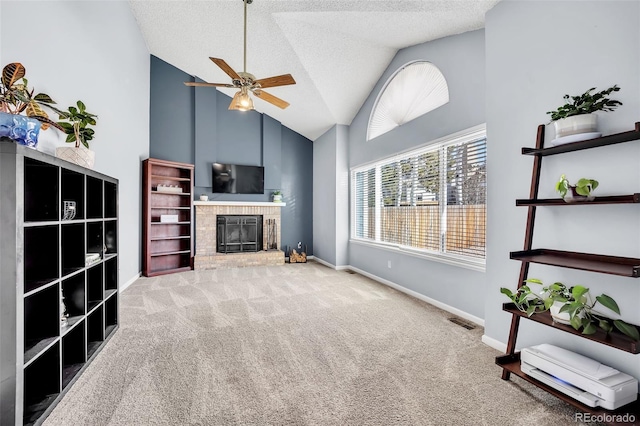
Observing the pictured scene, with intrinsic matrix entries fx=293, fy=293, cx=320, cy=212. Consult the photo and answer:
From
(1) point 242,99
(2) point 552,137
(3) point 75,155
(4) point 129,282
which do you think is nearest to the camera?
(2) point 552,137

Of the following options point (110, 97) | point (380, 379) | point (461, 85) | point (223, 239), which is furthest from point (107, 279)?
point (461, 85)

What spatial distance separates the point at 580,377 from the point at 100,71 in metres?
5.19

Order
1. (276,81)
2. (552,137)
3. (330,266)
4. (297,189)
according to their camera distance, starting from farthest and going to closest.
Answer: (297,189)
(330,266)
(276,81)
(552,137)

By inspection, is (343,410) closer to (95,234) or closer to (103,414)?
(103,414)

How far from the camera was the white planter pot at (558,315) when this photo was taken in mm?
1763

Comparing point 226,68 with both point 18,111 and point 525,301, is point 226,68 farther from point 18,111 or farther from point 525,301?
point 525,301

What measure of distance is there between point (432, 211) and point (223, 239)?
14.1 feet

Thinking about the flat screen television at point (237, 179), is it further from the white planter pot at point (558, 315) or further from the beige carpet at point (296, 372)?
the white planter pot at point (558, 315)

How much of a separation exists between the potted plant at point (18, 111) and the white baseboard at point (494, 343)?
11.6 ft

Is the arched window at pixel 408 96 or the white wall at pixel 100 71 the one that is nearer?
the white wall at pixel 100 71

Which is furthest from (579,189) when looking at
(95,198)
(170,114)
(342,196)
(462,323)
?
(170,114)

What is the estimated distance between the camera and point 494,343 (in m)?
2.50

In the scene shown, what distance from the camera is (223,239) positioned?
6184 millimetres

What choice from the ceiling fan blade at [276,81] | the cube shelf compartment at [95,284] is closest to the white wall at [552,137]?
the ceiling fan blade at [276,81]
